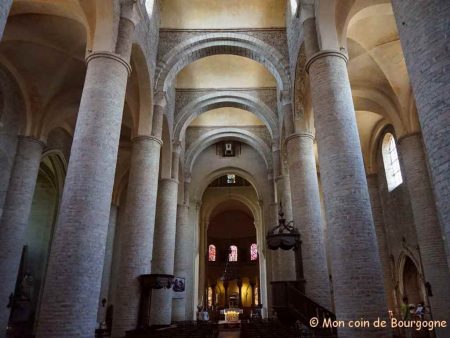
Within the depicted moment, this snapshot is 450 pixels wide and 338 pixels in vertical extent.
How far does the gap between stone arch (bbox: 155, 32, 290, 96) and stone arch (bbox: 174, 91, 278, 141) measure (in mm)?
3612

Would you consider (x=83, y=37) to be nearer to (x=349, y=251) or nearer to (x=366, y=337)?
(x=349, y=251)

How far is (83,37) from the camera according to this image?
12344mm

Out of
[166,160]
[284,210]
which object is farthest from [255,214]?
[166,160]

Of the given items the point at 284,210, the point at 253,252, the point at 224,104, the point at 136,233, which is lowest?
the point at 136,233

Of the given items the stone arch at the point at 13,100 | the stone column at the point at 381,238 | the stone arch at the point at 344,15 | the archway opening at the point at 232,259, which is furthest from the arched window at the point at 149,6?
the archway opening at the point at 232,259

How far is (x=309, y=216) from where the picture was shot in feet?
37.9

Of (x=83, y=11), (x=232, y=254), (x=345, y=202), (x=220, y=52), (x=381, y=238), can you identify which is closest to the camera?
(x=345, y=202)

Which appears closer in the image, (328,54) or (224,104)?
(328,54)

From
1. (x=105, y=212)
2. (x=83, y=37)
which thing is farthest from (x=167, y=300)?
(x=83, y=37)

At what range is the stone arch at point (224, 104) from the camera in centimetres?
1873

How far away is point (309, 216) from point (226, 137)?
43.3 ft

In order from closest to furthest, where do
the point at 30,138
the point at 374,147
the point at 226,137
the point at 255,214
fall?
the point at 30,138 < the point at 374,147 < the point at 226,137 < the point at 255,214

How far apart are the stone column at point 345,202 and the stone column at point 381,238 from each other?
10224 mm

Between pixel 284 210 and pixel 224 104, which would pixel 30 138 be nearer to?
pixel 224 104
